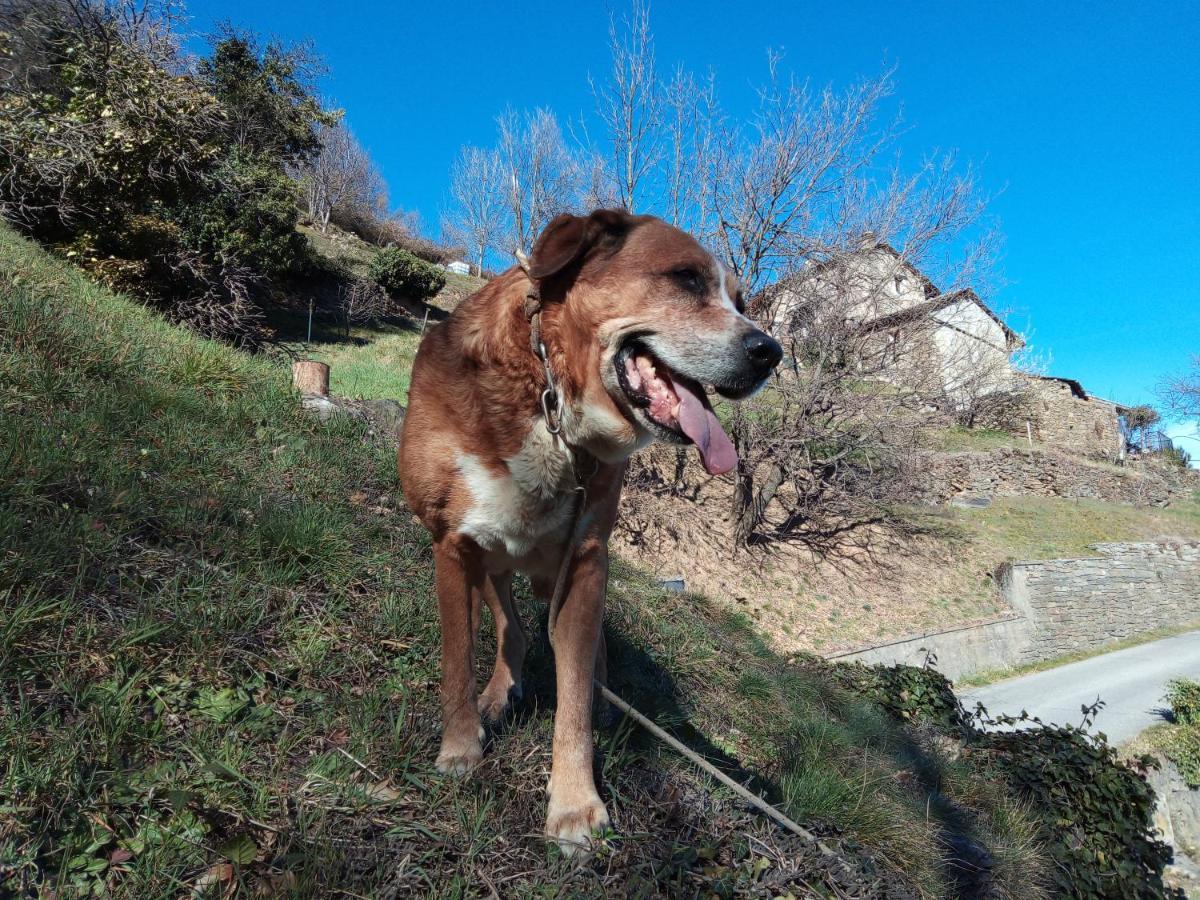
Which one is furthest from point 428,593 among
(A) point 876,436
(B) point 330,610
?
(A) point 876,436

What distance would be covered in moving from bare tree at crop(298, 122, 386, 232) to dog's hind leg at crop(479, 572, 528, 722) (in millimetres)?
37116

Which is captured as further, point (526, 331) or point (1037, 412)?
point (1037, 412)

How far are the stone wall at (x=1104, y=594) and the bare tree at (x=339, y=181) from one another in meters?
34.8

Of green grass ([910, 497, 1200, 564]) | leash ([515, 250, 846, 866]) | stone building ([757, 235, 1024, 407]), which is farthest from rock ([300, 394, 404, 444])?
green grass ([910, 497, 1200, 564])

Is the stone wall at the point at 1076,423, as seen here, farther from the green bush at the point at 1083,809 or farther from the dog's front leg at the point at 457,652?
the dog's front leg at the point at 457,652

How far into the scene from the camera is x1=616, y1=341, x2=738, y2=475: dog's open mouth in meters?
2.07

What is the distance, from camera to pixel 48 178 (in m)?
9.09

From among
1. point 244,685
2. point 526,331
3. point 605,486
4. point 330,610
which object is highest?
point 526,331

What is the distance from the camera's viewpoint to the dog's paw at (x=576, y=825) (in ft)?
6.47

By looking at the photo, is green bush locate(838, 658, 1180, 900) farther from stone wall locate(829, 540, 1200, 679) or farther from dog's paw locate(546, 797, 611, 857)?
stone wall locate(829, 540, 1200, 679)

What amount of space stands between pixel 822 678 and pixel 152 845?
595 cm

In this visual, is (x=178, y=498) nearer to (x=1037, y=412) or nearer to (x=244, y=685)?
(x=244, y=685)

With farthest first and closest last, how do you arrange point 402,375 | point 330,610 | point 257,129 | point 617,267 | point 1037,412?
point 1037,412
point 257,129
point 402,375
point 330,610
point 617,267

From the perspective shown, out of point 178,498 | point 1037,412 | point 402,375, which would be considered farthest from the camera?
point 1037,412
